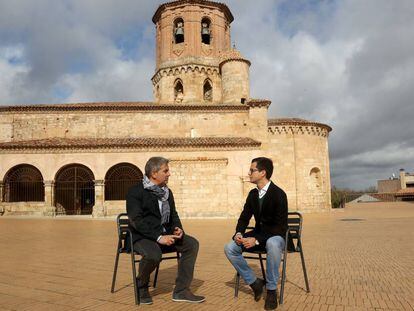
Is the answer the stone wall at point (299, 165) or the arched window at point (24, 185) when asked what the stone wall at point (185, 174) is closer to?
the arched window at point (24, 185)

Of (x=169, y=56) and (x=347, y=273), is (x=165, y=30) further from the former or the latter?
(x=347, y=273)

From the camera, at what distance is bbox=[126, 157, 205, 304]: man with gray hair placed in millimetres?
4133

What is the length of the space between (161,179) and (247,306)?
5.66 ft

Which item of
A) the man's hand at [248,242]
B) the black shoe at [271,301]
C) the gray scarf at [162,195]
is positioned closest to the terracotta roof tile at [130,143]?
the gray scarf at [162,195]

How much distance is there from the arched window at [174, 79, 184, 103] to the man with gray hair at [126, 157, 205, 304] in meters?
25.7

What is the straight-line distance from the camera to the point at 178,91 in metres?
30.1

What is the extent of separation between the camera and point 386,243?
30.3 ft

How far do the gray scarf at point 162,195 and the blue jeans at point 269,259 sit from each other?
819 mm

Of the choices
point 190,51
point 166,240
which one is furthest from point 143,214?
point 190,51

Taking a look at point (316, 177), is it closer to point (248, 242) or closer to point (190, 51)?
point (190, 51)

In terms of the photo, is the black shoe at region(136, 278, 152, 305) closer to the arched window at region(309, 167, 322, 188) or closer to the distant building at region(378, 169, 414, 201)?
the arched window at region(309, 167, 322, 188)

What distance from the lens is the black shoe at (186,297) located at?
4125mm

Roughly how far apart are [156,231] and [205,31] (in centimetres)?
2776

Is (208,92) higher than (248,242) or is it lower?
higher
